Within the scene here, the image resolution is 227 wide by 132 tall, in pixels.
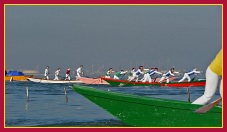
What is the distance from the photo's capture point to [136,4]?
8.77 metres

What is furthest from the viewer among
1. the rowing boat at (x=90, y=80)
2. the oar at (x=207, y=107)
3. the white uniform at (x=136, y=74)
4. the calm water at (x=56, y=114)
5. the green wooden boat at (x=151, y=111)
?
the rowing boat at (x=90, y=80)

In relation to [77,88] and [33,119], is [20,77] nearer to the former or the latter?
[33,119]

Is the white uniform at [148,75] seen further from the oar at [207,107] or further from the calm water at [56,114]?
the oar at [207,107]

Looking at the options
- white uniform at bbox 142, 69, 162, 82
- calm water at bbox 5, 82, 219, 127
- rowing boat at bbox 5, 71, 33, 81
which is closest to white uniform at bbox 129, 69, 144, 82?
white uniform at bbox 142, 69, 162, 82

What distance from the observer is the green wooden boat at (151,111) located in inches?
366

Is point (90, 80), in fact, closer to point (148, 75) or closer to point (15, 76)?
point (148, 75)

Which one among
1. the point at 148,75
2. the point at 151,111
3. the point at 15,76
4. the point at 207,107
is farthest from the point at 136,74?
the point at 207,107

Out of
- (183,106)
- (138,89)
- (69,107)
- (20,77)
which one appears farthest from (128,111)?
(20,77)

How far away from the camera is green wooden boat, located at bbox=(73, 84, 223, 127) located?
9.30 m

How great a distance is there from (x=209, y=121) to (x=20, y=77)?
20.8 meters

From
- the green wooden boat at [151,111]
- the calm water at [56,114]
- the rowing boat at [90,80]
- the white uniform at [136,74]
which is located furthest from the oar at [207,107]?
the rowing boat at [90,80]

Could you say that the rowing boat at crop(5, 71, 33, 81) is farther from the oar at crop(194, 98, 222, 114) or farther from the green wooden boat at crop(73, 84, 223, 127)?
the oar at crop(194, 98, 222, 114)

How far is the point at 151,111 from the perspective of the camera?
9594 millimetres

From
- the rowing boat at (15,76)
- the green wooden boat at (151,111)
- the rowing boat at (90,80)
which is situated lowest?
the green wooden boat at (151,111)
